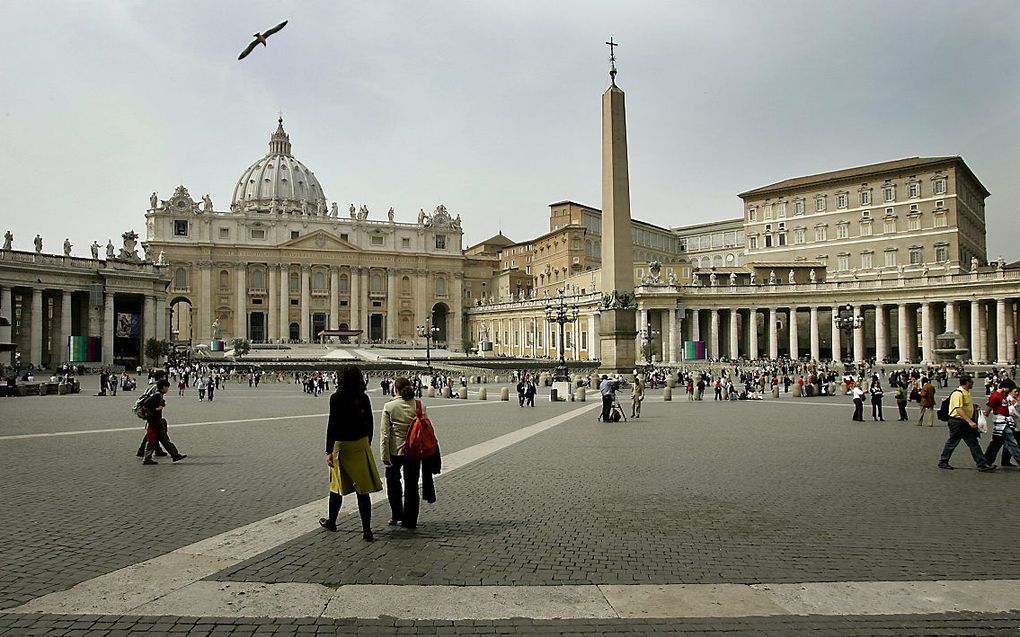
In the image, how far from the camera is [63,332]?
52.2 metres

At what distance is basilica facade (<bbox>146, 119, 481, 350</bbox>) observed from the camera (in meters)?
92.2

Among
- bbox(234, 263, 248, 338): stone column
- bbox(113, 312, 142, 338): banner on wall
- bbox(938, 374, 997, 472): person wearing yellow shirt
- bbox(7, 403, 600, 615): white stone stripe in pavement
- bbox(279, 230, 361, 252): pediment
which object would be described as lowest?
bbox(7, 403, 600, 615): white stone stripe in pavement

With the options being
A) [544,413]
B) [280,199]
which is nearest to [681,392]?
[544,413]

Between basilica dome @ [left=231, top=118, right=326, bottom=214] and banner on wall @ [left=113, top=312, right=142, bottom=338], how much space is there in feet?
195

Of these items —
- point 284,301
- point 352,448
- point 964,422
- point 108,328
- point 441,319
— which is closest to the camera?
point 352,448

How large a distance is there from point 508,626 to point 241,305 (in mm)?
96169

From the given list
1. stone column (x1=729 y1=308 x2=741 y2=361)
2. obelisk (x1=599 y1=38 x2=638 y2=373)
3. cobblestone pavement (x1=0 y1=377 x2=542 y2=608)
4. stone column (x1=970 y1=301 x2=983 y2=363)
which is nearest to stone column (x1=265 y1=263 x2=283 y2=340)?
stone column (x1=729 y1=308 x2=741 y2=361)

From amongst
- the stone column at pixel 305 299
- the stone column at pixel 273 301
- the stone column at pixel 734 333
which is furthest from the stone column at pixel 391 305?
the stone column at pixel 734 333

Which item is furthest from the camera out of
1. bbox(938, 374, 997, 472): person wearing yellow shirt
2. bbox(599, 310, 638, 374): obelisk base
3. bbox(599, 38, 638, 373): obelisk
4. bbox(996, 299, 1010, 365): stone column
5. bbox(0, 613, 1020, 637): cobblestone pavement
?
bbox(996, 299, 1010, 365): stone column

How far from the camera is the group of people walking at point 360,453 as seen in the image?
6551mm

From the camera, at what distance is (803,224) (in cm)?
7525

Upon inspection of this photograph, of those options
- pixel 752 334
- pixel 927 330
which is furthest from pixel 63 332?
pixel 927 330

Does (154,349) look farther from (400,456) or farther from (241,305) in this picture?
(400,456)

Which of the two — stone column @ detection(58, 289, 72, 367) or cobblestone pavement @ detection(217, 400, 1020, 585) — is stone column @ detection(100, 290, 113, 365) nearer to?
stone column @ detection(58, 289, 72, 367)
